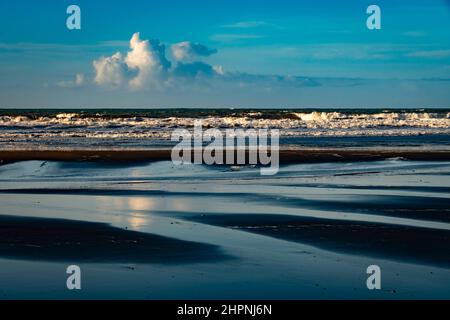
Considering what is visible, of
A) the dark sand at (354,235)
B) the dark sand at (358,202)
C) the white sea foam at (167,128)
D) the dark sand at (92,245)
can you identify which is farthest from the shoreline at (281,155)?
the dark sand at (92,245)

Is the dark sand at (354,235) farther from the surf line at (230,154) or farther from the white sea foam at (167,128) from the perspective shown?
the white sea foam at (167,128)

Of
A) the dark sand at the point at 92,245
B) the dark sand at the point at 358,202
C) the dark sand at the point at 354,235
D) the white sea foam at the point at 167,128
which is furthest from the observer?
the white sea foam at the point at 167,128

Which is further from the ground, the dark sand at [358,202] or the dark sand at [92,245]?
the dark sand at [358,202]

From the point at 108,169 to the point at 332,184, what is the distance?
863 centimetres

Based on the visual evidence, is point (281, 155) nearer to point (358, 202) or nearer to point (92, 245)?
point (358, 202)

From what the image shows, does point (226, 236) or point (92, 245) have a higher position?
point (226, 236)

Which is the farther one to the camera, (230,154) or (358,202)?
(230,154)

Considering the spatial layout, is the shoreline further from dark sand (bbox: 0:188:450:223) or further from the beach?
dark sand (bbox: 0:188:450:223)

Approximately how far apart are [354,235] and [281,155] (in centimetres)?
1856

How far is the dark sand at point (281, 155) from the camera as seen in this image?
29.9 m

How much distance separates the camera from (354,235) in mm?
12797

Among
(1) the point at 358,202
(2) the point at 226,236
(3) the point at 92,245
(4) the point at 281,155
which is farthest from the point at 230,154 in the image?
(3) the point at 92,245
